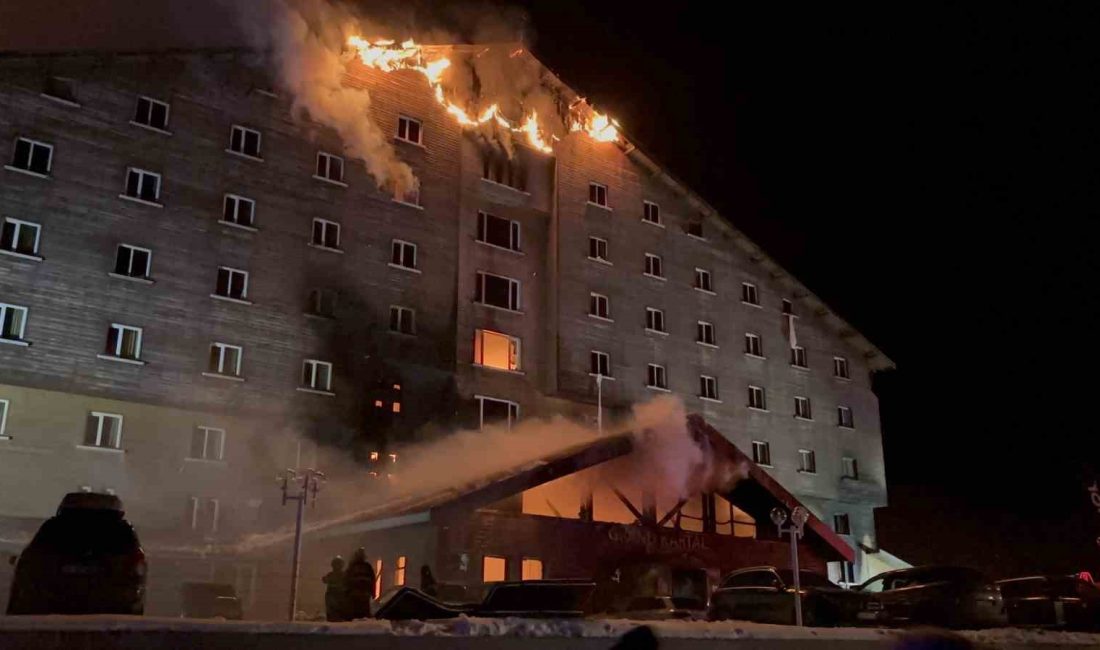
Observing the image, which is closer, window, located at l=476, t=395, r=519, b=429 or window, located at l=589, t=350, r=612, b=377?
window, located at l=476, t=395, r=519, b=429

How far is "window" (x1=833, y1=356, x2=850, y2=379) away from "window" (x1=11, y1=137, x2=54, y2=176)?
3594 cm

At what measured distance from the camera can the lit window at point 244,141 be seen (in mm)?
31031

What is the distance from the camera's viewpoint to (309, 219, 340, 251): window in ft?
105

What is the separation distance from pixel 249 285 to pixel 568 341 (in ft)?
42.9

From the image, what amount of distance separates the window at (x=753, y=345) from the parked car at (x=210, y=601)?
2754 centimetres

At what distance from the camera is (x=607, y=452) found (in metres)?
24.5

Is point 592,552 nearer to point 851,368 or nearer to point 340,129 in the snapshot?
point 340,129

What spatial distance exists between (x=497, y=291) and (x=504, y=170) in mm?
5336

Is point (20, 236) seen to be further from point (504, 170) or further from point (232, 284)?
point (504, 170)

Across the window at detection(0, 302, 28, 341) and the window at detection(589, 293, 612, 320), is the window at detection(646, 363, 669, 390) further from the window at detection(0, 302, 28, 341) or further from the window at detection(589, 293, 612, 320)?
the window at detection(0, 302, 28, 341)

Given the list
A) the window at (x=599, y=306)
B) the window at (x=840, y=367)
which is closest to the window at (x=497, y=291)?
the window at (x=599, y=306)

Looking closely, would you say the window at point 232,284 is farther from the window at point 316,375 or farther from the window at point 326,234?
the window at point 316,375

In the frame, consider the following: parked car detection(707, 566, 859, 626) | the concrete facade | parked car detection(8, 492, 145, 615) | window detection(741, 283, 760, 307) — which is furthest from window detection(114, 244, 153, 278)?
window detection(741, 283, 760, 307)

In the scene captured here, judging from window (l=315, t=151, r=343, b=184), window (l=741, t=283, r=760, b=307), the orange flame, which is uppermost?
the orange flame
